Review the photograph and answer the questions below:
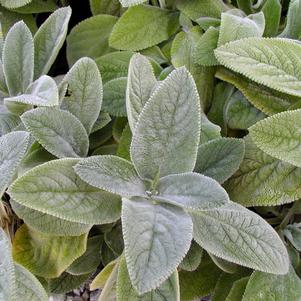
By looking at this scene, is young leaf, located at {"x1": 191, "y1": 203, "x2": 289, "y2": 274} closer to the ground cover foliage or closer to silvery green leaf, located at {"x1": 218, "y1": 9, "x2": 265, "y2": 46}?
the ground cover foliage

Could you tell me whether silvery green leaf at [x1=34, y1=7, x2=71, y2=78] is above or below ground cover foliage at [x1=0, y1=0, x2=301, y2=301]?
above

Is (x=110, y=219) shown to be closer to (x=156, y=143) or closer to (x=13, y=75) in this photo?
(x=156, y=143)

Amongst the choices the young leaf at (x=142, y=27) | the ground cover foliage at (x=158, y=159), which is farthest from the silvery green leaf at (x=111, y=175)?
the young leaf at (x=142, y=27)

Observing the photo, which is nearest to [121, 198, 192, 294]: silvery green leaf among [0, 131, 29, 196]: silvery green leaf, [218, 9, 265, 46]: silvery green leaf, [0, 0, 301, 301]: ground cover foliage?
[0, 0, 301, 301]: ground cover foliage

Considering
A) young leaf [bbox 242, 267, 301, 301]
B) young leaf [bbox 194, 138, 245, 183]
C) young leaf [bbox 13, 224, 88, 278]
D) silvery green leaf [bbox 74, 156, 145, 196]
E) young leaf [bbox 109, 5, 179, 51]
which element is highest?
young leaf [bbox 109, 5, 179, 51]

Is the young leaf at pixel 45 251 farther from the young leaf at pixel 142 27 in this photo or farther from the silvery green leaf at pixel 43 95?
the young leaf at pixel 142 27

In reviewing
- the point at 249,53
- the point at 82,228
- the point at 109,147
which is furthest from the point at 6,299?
the point at 249,53
